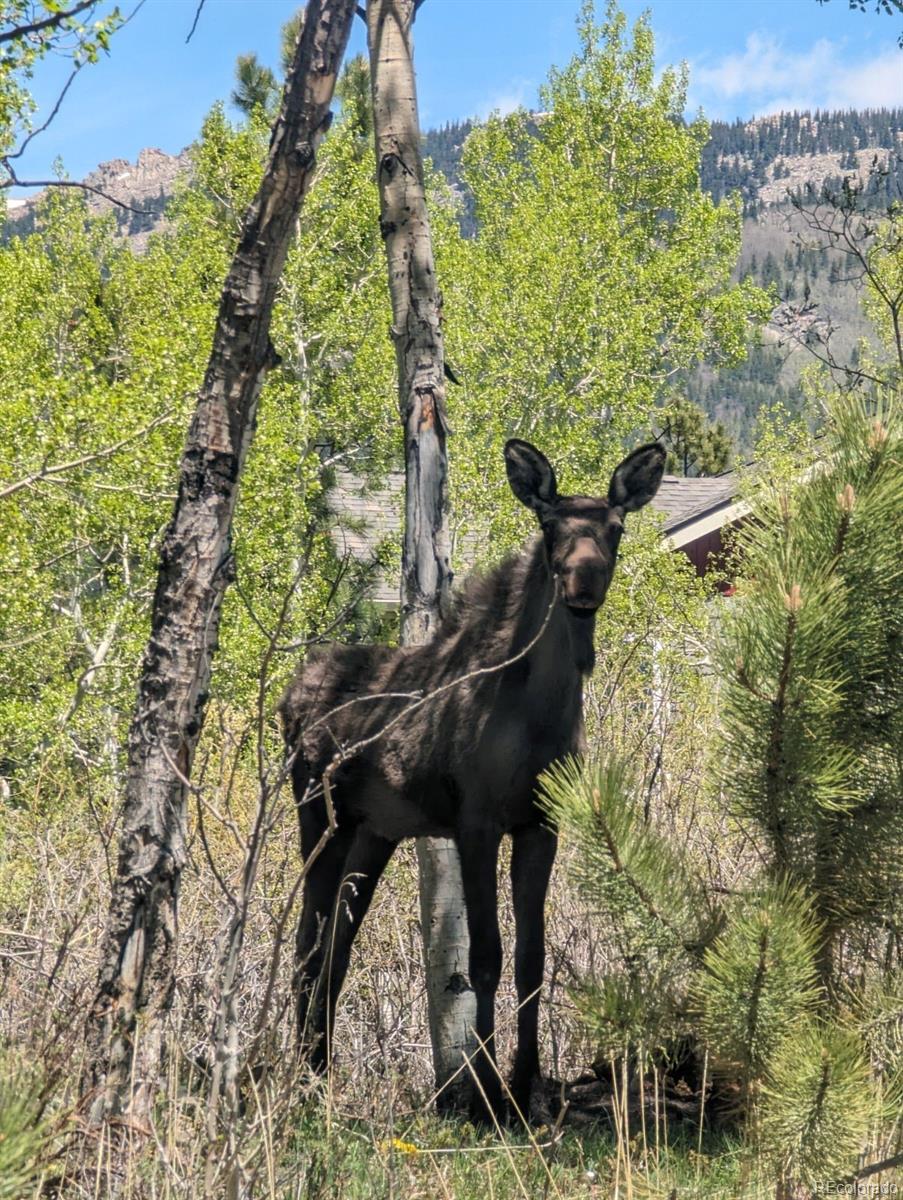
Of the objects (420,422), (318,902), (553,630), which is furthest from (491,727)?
(420,422)

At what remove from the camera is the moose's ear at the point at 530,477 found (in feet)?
21.7

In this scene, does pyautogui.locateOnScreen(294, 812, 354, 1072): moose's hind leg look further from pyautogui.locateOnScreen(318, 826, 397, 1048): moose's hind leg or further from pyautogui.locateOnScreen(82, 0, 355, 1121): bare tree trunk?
pyautogui.locateOnScreen(82, 0, 355, 1121): bare tree trunk

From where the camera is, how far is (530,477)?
6.64 metres

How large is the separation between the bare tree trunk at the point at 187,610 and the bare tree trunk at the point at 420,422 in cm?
230

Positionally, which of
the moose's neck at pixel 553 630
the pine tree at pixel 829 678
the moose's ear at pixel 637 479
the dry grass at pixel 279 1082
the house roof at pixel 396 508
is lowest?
the dry grass at pixel 279 1082

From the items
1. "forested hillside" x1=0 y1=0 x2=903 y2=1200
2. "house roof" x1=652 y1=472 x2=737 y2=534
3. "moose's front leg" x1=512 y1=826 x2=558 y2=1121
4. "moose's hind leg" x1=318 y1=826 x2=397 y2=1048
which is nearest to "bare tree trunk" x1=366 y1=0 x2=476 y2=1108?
"forested hillside" x1=0 y1=0 x2=903 y2=1200

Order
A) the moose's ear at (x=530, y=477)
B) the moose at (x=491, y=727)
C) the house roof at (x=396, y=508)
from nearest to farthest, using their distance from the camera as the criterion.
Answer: the moose at (x=491, y=727) → the moose's ear at (x=530, y=477) → the house roof at (x=396, y=508)

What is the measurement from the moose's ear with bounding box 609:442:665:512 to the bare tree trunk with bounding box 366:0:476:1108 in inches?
49.1

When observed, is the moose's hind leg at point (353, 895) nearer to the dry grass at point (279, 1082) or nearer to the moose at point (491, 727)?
the moose at point (491, 727)

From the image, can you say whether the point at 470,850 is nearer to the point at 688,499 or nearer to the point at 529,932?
the point at 529,932

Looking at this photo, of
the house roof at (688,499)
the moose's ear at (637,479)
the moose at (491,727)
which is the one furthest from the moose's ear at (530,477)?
the house roof at (688,499)

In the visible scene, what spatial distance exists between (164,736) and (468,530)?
2137cm

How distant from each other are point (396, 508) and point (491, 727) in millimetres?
21533

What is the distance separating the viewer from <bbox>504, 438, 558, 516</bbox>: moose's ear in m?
6.61
